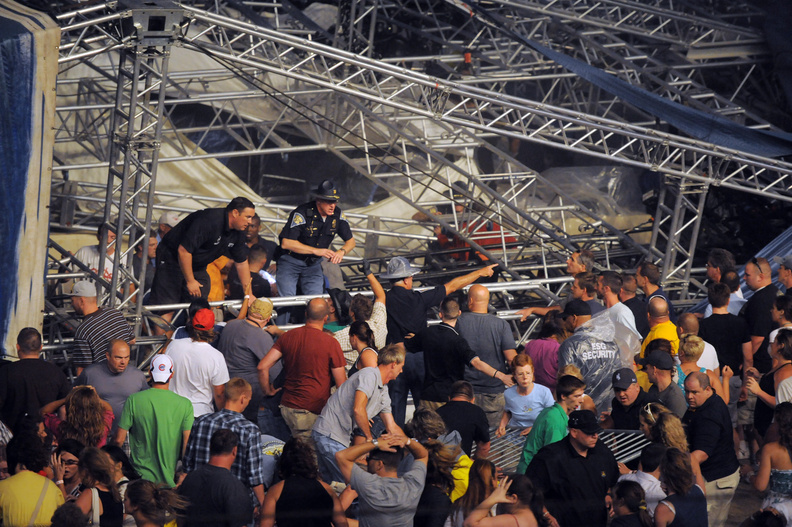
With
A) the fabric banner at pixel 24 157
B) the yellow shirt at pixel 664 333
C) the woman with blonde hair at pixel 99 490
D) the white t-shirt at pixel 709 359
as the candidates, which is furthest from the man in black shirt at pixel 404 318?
the woman with blonde hair at pixel 99 490

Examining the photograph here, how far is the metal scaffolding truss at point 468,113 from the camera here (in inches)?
500

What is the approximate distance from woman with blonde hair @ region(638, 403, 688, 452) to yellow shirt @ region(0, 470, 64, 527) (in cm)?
355

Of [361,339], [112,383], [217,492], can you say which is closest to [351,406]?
[361,339]

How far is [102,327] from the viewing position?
28.4ft

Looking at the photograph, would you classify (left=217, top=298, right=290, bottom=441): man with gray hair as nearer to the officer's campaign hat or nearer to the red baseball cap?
the red baseball cap

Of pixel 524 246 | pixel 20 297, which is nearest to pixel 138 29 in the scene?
pixel 20 297

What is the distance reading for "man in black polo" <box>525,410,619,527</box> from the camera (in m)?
6.42

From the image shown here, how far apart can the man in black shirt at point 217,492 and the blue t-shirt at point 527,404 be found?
2274 millimetres

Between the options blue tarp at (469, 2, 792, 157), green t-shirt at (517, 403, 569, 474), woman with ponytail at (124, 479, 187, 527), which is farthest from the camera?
blue tarp at (469, 2, 792, 157)

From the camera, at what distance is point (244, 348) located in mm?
8602

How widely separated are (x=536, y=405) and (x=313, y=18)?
8.86 metres

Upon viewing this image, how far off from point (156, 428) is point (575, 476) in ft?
9.07

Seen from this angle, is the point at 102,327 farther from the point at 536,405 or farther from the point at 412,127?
the point at 412,127

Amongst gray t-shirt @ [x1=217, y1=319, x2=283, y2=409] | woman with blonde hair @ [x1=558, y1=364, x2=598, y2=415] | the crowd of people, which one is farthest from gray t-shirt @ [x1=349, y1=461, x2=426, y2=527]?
gray t-shirt @ [x1=217, y1=319, x2=283, y2=409]
